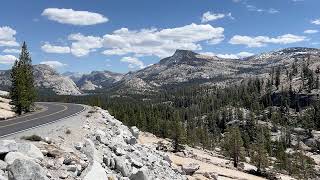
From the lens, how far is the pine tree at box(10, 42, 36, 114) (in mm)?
90188

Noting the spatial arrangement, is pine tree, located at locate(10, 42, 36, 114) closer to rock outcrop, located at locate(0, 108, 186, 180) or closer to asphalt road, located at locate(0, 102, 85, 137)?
asphalt road, located at locate(0, 102, 85, 137)

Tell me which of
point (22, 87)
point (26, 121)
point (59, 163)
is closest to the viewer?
point (59, 163)

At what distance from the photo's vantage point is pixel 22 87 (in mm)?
91500

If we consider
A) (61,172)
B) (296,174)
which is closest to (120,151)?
(61,172)

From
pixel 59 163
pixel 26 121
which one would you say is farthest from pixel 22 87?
pixel 59 163

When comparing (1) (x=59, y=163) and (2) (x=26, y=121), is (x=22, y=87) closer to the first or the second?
(2) (x=26, y=121)

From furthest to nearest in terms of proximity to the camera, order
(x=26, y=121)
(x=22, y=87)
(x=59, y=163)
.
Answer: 1. (x=22, y=87)
2. (x=26, y=121)
3. (x=59, y=163)

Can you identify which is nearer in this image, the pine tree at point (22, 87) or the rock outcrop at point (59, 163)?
the rock outcrop at point (59, 163)

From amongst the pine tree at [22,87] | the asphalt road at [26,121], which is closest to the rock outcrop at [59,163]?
the asphalt road at [26,121]

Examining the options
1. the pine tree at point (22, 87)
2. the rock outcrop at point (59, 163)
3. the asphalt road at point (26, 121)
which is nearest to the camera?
the rock outcrop at point (59, 163)

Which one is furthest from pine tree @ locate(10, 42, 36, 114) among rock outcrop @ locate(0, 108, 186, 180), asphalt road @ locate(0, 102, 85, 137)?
rock outcrop @ locate(0, 108, 186, 180)

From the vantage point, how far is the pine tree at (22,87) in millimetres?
90188

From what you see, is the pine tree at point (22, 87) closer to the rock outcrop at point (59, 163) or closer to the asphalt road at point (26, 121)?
the asphalt road at point (26, 121)

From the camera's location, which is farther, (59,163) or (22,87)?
(22,87)
